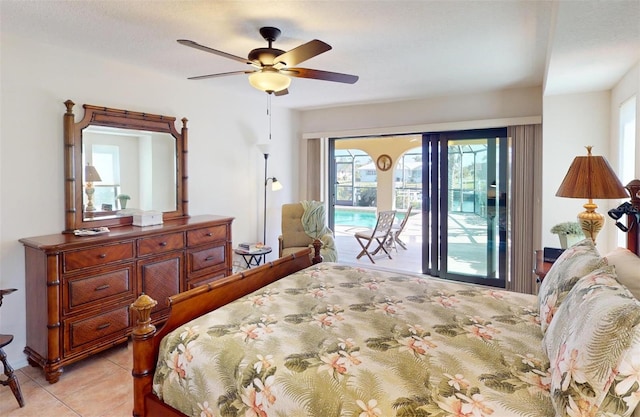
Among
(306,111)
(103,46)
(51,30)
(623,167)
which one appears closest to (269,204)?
(306,111)

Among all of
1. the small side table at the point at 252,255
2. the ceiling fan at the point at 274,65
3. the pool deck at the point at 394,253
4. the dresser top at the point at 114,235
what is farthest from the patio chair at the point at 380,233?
the ceiling fan at the point at 274,65

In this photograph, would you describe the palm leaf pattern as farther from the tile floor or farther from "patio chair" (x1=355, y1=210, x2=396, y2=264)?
"patio chair" (x1=355, y1=210, x2=396, y2=264)

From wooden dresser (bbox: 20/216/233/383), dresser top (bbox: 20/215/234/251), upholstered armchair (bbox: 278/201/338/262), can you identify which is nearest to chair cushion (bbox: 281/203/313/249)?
upholstered armchair (bbox: 278/201/338/262)

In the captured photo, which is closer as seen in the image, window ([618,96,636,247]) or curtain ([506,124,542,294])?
window ([618,96,636,247])

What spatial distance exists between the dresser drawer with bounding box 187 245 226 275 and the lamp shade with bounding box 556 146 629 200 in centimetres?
306

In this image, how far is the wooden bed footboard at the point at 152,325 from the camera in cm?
160

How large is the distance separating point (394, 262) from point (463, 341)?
460cm

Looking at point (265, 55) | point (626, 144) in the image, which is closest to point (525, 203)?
point (626, 144)

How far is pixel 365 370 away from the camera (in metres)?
1.30

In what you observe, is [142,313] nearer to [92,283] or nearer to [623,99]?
[92,283]

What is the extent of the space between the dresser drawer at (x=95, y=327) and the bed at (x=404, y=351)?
1.38 m

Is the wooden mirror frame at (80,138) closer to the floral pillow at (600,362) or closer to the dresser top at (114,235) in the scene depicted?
the dresser top at (114,235)

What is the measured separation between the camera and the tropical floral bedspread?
118 cm

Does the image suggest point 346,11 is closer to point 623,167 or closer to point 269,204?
point 623,167
